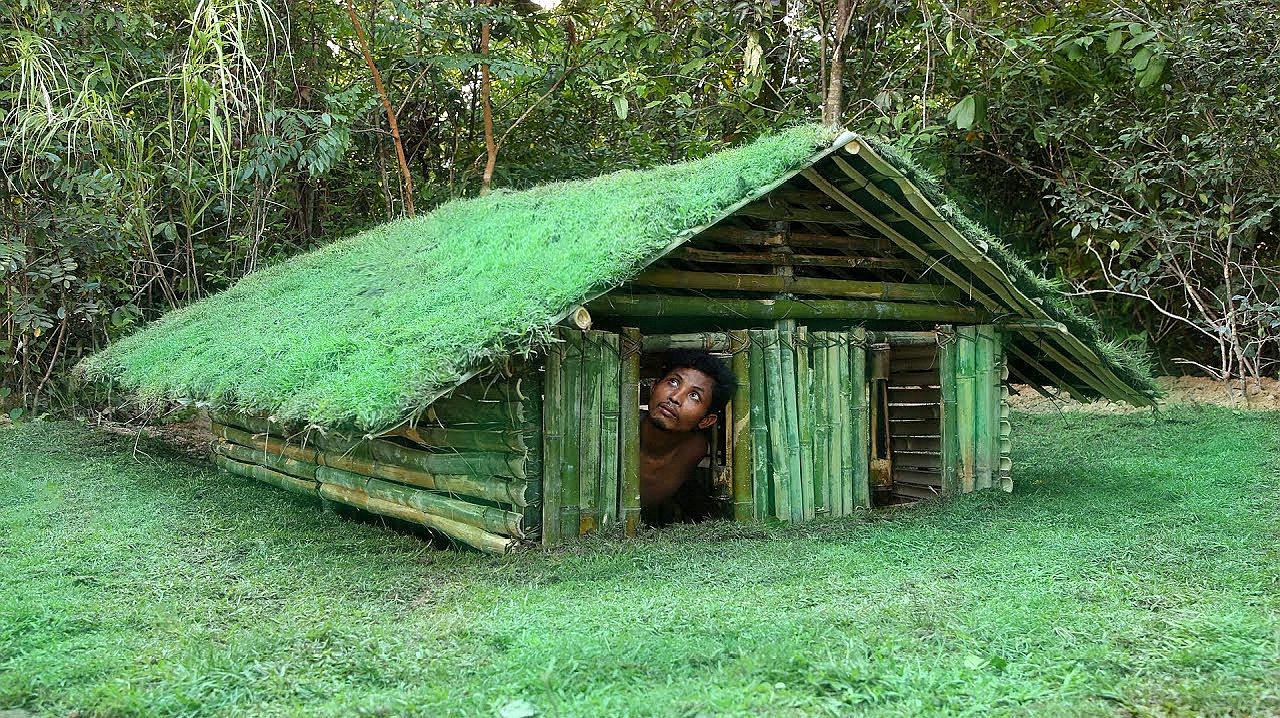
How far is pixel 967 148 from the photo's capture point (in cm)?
1178

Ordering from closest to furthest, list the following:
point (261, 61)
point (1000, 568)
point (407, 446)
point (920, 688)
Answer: point (920, 688)
point (1000, 568)
point (407, 446)
point (261, 61)

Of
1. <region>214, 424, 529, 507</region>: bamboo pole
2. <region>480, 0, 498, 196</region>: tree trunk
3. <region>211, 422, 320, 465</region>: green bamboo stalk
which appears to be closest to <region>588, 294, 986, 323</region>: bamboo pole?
<region>214, 424, 529, 507</region>: bamboo pole

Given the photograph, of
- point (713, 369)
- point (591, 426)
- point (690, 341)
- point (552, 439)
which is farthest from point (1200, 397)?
point (552, 439)

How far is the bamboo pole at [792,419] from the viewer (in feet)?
20.1

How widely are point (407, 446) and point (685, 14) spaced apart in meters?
7.15

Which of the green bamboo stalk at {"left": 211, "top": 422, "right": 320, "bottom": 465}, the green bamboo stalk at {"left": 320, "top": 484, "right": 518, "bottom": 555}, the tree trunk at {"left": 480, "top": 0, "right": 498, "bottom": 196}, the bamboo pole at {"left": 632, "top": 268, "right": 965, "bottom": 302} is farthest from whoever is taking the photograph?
the tree trunk at {"left": 480, "top": 0, "right": 498, "bottom": 196}

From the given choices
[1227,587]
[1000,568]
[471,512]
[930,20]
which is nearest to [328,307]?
[471,512]

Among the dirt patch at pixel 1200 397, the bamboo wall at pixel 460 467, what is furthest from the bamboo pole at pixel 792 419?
the dirt patch at pixel 1200 397

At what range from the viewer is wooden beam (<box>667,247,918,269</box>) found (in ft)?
19.5

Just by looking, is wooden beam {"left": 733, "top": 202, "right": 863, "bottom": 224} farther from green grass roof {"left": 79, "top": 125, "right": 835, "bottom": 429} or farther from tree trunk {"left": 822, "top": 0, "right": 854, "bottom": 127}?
tree trunk {"left": 822, "top": 0, "right": 854, "bottom": 127}

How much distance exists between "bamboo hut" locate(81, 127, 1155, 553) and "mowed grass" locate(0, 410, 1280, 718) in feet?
1.14

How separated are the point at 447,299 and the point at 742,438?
1894 mm

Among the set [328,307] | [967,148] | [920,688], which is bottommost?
[920,688]

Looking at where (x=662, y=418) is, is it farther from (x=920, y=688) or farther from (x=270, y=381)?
(x=920, y=688)
